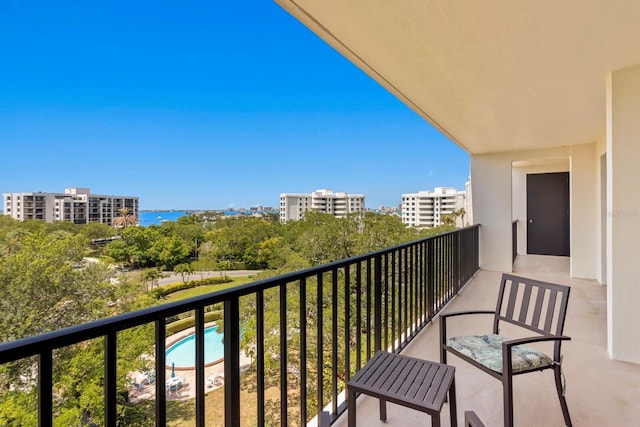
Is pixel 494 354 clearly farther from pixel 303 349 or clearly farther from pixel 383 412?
pixel 303 349

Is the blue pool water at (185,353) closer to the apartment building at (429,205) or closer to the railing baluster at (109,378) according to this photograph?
the railing baluster at (109,378)

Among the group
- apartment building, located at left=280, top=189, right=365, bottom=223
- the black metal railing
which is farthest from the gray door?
apartment building, located at left=280, top=189, right=365, bottom=223

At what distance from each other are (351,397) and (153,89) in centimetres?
4548

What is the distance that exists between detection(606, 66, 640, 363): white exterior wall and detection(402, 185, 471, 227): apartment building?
30893 mm

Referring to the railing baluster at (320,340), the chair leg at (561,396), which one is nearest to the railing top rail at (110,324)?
the railing baluster at (320,340)

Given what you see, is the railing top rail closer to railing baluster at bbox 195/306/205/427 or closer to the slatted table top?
railing baluster at bbox 195/306/205/427

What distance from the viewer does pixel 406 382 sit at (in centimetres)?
136

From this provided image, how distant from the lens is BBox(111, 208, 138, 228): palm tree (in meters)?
26.8

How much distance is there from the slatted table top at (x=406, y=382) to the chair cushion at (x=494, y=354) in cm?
39

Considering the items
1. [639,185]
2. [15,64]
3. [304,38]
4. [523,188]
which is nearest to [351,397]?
[639,185]

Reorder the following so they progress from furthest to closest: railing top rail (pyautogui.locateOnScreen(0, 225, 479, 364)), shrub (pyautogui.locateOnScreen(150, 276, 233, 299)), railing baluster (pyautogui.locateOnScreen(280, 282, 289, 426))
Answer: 1. shrub (pyautogui.locateOnScreen(150, 276, 233, 299))
2. railing baluster (pyautogui.locateOnScreen(280, 282, 289, 426))
3. railing top rail (pyautogui.locateOnScreen(0, 225, 479, 364))

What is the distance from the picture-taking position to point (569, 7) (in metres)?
1.82

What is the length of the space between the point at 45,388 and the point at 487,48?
114 inches

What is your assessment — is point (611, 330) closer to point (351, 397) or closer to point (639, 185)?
point (639, 185)
